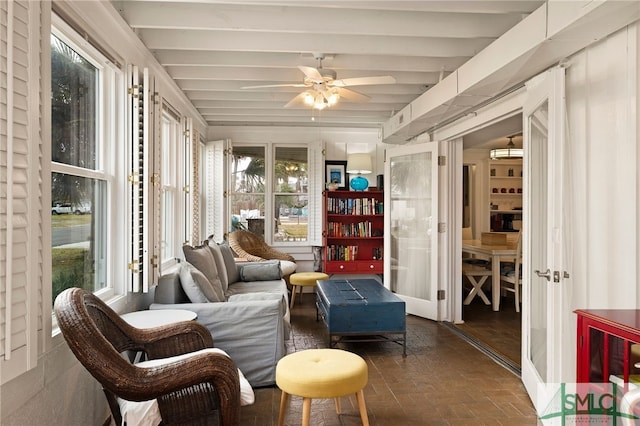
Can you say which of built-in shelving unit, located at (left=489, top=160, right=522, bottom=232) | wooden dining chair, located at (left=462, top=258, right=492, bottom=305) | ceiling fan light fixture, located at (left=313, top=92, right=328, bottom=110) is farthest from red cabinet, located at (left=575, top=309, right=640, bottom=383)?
built-in shelving unit, located at (left=489, top=160, right=522, bottom=232)

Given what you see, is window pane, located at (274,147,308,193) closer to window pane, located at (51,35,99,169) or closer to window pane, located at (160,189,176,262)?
window pane, located at (160,189,176,262)

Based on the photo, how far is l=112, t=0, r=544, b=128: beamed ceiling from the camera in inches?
119

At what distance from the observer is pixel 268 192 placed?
6840 mm

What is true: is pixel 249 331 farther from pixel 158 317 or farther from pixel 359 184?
pixel 359 184

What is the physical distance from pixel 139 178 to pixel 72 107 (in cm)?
Answer: 68

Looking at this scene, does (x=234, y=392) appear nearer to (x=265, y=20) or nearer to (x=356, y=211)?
(x=265, y=20)

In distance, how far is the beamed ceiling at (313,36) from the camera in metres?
3.01

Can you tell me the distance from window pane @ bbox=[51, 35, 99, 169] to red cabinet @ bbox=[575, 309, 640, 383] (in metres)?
2.69

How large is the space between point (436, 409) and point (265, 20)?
115 inches

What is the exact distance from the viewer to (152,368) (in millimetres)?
2055

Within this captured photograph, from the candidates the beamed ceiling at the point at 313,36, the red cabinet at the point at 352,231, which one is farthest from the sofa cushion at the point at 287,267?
the beamed ceiling at the point at 313,36

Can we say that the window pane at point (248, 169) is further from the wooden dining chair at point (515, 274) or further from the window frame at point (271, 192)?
the wooden dining chair at point (515, 274)

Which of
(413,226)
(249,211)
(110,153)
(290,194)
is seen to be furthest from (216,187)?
(110,153)

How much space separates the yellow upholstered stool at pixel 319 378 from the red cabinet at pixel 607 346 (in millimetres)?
1105
